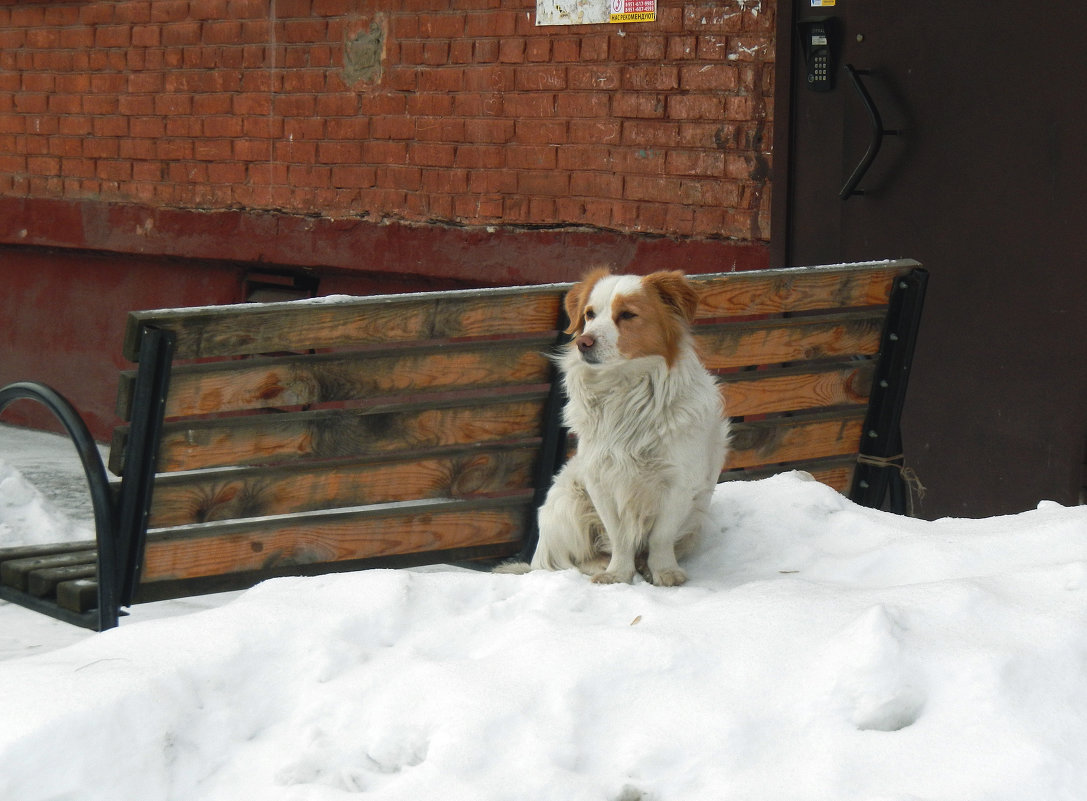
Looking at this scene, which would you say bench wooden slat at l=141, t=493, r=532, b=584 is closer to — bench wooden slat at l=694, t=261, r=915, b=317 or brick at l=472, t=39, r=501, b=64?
bench wooden slat at l=694, t=261, r=915, b=317

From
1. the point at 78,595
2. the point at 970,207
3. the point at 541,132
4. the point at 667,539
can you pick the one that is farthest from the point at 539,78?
the point at 78,595

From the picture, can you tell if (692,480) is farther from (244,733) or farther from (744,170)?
(744,170)

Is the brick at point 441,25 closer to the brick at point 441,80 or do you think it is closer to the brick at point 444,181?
the brick at point 441,80

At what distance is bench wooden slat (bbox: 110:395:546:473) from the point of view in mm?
3504

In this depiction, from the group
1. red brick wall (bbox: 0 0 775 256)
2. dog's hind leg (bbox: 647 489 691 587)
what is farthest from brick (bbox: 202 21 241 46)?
dog's hind leg (bbox: 647 489 691 587)

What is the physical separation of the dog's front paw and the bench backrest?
738 mm

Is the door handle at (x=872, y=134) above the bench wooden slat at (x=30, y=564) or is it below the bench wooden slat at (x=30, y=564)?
above

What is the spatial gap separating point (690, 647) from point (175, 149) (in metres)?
6.08

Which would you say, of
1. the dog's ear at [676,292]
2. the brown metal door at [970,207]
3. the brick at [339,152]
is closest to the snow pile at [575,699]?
the dog's ear at [676,292]

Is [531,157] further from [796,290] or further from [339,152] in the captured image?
[796,290]

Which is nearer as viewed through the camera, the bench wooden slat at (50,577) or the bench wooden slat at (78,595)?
the bench wooden slat at (78,595)

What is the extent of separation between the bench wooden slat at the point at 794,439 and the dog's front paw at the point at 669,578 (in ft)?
3.06

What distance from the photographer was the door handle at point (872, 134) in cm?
536

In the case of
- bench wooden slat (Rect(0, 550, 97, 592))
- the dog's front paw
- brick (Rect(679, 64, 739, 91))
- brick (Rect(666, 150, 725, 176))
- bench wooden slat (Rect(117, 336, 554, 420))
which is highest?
brick (Rect(679, 64, 739, 91))
